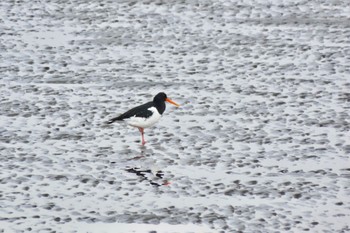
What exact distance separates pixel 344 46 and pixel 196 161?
8.46 metres

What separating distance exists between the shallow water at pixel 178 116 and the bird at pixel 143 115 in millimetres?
308

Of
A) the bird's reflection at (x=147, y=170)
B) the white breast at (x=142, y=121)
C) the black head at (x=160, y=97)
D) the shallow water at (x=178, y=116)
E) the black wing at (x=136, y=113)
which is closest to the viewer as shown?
the shallow water at (x=178, y=116)

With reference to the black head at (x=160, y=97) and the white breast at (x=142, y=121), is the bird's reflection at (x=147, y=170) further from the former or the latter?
the black head at (x=160, y=97)

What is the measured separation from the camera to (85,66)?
21.5 meters

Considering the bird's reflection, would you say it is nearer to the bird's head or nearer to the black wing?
the black wing

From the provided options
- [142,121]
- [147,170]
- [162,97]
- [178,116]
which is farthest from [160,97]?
[147,170]

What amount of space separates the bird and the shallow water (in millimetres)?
308

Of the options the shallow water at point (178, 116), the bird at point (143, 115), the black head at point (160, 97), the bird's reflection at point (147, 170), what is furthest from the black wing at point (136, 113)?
the bird's reflection at point (147, 170)

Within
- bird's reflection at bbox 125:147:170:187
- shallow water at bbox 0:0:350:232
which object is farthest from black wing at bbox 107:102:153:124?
bird's reflection at bbox 125:147:170:187

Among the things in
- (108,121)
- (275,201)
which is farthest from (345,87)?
(275,201)

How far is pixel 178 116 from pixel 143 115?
1554 millimetres

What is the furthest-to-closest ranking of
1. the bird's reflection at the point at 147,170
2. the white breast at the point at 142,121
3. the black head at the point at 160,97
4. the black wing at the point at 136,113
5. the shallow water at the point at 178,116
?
the black head at the point at 160,97 → the black wing at the point at 136,113 → the white breast at the point at 142,121 → the bird's reflection at the point at 147,170 → the shallow water at the point at 178,116

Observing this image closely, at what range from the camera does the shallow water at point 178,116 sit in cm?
1377

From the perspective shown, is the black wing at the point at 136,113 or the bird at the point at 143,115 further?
the black wing at the point at 136,113
